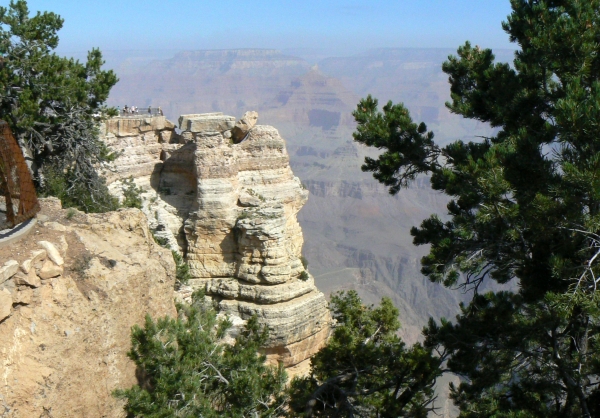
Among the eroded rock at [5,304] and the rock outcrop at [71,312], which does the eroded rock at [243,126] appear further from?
the eroded rock at [5,304]

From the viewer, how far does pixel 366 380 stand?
13.4 metres

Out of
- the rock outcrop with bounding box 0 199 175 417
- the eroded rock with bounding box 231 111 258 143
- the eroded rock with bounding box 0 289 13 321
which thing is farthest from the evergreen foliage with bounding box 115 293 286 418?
the eroded rock with bounding box 231 111 258 143

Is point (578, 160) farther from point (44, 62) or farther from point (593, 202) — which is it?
point (44, 62)

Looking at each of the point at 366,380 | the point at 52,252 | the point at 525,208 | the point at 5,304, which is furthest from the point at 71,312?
the point at 525,208

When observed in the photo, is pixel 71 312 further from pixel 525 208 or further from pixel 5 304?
pixel 525 208

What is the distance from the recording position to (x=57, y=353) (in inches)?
409

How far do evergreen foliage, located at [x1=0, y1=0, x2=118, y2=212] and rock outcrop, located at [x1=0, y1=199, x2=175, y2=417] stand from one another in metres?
5.87

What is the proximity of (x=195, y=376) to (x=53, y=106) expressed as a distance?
12.5 meters

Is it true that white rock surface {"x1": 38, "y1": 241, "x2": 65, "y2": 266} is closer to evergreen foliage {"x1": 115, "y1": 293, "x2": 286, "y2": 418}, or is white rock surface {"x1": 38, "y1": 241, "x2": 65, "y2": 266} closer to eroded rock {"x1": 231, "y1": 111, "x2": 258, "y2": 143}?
evergreen foliage {"x1": 115, "y1": 293, "x2": 286, "y2": 418}

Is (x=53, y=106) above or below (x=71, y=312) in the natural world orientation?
above

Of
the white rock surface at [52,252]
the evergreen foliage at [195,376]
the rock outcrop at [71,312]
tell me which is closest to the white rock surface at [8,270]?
the rock outcrop at [71,312]

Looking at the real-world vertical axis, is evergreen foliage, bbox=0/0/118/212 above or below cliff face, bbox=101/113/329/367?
above

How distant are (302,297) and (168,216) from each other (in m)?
6.38

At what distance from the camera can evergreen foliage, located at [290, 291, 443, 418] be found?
12016 millimetres
